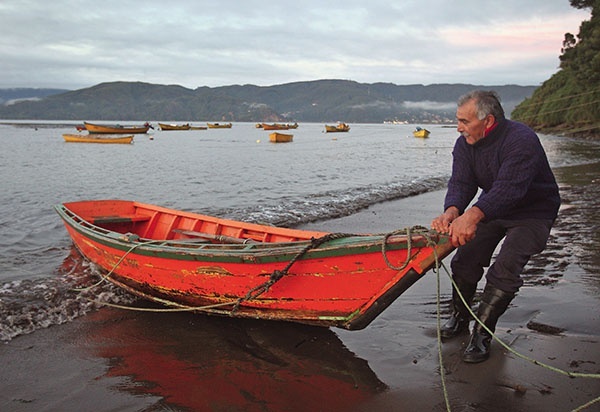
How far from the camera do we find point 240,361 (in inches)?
182

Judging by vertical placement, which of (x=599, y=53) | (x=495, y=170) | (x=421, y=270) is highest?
(x=599, y=53)

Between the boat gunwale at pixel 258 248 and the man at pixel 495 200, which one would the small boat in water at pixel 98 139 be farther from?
the man at pixel 495 200

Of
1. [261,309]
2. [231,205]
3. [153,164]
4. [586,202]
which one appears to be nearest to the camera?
[261,309]

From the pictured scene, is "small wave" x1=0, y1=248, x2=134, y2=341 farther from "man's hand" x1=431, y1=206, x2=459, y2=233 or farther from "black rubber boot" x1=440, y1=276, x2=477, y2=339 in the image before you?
"man's hand" x1=431, y1=206, x2=459, y2=233

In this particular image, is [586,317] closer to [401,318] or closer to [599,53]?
[401,318]

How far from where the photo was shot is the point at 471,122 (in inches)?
147

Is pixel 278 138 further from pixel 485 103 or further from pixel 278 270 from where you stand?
pixel 485 103

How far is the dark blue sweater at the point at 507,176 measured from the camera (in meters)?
3.53

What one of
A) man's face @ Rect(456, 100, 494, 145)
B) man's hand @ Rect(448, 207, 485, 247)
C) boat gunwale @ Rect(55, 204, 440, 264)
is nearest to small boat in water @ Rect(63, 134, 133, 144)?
boat gunwale @ Rect(55, 204, 440, 264)

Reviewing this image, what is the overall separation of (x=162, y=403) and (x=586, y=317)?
4.23m

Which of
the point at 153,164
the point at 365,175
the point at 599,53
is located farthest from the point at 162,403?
the point at 599,53

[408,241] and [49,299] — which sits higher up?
[408,241]

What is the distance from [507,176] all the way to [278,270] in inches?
86.5

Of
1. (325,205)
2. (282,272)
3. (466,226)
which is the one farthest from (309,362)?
(325,205)
